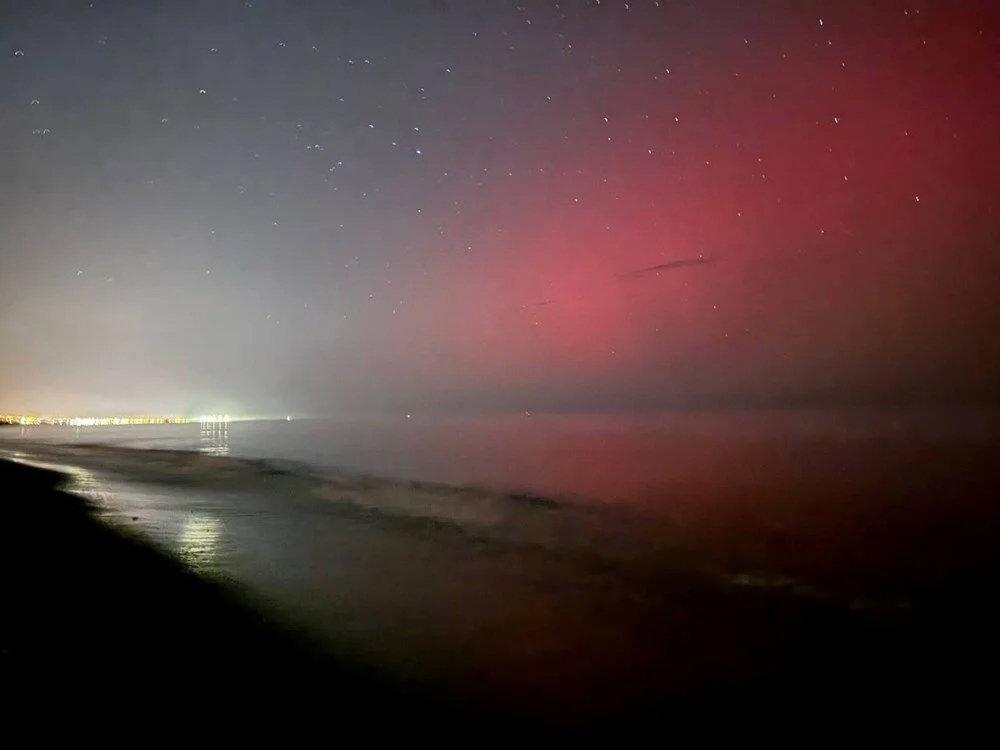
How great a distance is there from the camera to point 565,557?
524 inches

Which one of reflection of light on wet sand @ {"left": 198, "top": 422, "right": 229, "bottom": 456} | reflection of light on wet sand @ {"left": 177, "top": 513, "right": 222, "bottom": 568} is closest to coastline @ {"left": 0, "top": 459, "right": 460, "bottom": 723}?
reflection of light on wet sand @ {"left": 177, "top": 513, "right": 222, "bottom": 568}

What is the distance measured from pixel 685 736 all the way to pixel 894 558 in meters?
10.5

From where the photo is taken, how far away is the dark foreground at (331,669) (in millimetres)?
5500

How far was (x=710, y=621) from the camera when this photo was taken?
919 centimetres

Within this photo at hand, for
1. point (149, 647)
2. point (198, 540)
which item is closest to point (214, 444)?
point (198, 540)

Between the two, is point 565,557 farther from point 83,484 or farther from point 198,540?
point 83,484

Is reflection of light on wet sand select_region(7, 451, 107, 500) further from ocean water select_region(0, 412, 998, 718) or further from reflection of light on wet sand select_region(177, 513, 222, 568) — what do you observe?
reflection of light on wet sand select_region(177, 513, 222, 568)

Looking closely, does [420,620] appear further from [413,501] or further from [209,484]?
[209,484]

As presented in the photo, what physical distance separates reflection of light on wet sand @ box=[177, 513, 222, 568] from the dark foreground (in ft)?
2.51

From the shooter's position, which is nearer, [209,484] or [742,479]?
[209,484]

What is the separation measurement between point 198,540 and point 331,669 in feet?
24.9

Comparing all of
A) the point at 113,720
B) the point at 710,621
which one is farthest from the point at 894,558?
the point at 113,720

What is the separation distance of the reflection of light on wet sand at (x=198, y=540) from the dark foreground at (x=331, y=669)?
0.77 m

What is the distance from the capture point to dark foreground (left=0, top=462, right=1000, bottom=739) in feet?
18.0
